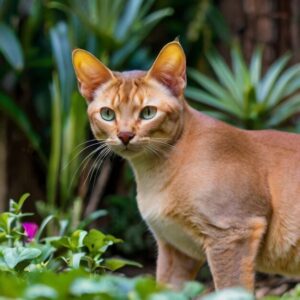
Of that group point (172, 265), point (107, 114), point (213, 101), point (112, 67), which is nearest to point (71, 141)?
point (112, 67)

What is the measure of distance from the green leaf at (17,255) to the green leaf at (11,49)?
2.89 metres

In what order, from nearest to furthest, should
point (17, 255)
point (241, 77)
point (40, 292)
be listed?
1. point (40, 292)
2. point (17, 255)
3. point (241, 77)

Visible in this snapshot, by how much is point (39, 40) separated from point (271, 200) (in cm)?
369

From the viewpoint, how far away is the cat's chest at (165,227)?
325 centimetres

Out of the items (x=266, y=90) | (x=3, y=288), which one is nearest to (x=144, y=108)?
(x=3, y=288)

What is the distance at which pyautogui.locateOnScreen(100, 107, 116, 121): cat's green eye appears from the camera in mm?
3209

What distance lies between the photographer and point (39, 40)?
21.4 feet

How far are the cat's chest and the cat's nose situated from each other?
0.32 m

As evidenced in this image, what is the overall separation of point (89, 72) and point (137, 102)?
29 cm

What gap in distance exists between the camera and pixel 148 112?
3201 millimetres

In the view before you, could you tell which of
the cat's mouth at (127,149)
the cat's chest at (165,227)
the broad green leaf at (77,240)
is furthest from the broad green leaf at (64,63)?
the broad green leaf at (77,240)

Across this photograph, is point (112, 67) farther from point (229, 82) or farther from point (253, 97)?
point (253, 97)

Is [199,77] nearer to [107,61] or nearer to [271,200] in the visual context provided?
[107,61]

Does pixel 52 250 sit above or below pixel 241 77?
below
